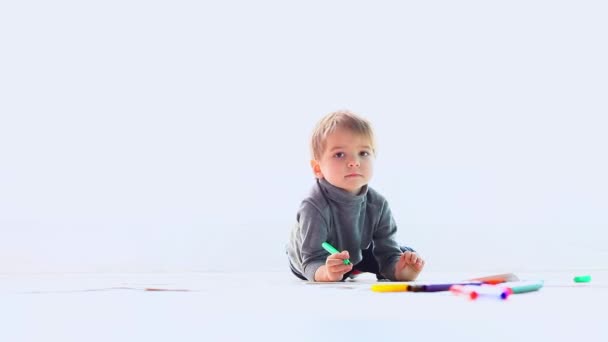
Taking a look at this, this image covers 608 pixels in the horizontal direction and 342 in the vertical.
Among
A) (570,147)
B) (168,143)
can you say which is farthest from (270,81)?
(570,147)

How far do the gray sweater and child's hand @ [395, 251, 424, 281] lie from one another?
0.11ft

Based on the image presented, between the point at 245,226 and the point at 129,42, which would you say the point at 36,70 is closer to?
the point at 129,42

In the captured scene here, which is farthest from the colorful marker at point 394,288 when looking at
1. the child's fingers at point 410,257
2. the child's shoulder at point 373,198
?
the child's shoulder at point 373,198

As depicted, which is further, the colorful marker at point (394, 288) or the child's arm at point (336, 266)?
the child's arm at point (336, 266)

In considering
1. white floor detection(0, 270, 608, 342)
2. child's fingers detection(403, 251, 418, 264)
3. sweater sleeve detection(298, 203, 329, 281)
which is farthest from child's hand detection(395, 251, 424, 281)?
white floor detection(0, 270, 608, 342)

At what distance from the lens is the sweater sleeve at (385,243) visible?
A: 1.42 meters

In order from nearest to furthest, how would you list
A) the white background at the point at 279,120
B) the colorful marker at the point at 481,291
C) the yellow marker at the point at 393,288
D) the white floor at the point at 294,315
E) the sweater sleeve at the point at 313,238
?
the white floor at the point at 294,315 → the colorful marker at the point at 481,291 → the yellow marker at the point at 393,288 → the sweater sleeve at the point at 313,238 → the white background at the point at 279,120

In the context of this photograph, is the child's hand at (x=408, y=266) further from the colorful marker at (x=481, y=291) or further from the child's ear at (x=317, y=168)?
the colorful marker at (x=481, y=291)

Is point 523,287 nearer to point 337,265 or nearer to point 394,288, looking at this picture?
point 394,288

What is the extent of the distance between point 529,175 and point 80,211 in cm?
115

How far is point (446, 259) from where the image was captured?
1807 millimetres

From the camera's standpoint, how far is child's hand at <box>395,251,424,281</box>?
1.31 meters

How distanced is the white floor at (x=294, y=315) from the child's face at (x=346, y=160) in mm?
299

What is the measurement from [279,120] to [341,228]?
1.99 feet
